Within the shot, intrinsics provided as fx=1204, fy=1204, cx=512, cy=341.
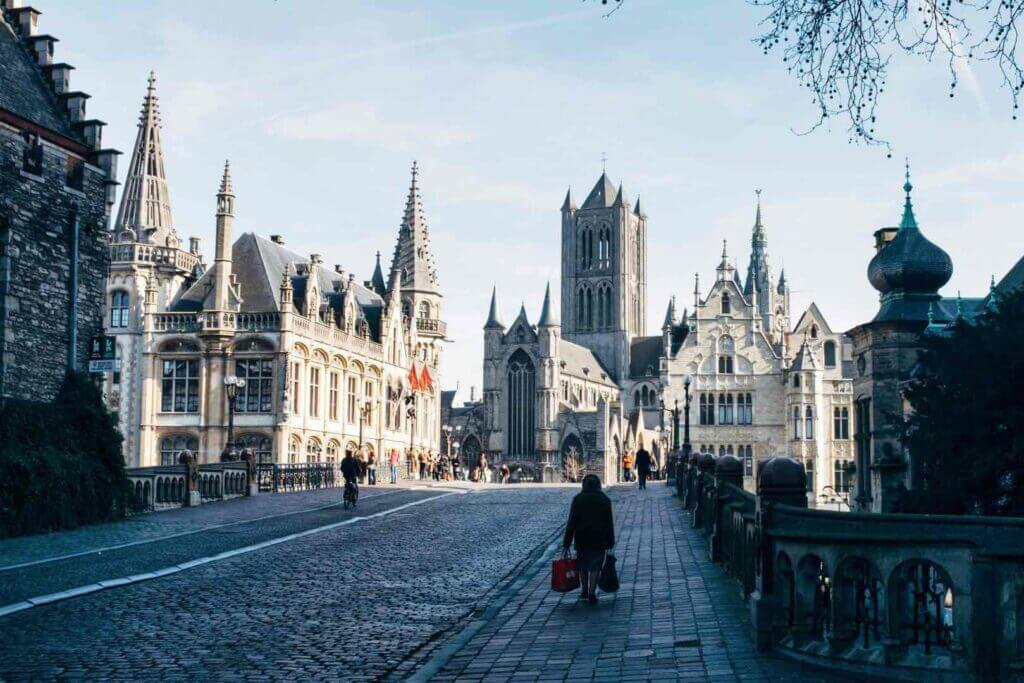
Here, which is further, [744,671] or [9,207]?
[9,207]

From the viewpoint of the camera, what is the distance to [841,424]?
95.3 metres

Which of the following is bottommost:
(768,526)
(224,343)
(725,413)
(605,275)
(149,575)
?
(149,575)

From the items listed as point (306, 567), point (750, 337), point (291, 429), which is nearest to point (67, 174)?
point (306, 567)

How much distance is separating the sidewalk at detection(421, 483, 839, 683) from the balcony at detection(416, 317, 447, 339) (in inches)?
2710

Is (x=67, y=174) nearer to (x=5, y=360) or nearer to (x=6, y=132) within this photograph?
(x=6, y=132)

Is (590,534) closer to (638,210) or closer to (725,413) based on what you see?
(725,413)

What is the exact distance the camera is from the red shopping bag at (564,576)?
13070mm

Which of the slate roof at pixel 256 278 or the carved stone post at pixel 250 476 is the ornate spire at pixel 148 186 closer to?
the slate roof at pixel 256 278

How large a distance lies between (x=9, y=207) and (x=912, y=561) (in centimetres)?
2294

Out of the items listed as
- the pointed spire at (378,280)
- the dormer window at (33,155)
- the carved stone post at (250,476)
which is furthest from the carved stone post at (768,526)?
the pointed spire at (378,280)

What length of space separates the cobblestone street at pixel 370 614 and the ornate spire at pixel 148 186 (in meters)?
43.6

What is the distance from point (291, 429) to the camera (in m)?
55.3

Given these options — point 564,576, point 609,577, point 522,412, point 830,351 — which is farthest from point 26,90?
point 830,351

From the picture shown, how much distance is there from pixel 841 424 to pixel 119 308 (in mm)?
58749
